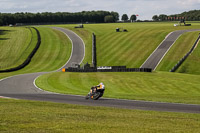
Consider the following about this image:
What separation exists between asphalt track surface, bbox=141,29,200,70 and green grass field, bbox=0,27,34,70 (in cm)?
3086

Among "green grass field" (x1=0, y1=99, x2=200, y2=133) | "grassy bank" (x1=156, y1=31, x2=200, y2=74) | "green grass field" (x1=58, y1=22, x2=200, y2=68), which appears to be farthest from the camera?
"green grass field" (x1=58, y1=22, x2=200, y2=68)

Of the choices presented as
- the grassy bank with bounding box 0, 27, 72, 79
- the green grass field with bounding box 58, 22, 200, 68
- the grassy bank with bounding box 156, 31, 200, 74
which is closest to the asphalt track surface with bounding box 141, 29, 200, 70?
the grassy bank with bounding box 156, 31, 200, 74

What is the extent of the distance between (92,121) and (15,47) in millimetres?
84337

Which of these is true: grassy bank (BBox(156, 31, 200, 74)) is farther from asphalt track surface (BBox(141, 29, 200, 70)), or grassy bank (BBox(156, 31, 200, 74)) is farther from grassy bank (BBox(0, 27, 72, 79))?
grassy bank (BBox(0, 27, 72, 79))

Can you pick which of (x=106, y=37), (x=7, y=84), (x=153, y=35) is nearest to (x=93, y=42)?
(x=106, y=37)

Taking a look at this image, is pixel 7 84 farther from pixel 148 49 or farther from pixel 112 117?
pixel 148 49

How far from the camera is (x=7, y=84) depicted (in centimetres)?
4575

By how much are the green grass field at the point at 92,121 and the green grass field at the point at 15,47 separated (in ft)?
196

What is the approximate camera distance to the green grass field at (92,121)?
51.8ft

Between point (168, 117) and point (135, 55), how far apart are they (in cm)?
6492

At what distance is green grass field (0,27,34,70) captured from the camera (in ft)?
277

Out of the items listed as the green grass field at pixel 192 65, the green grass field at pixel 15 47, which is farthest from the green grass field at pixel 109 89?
the green grass field at pixel 15 47

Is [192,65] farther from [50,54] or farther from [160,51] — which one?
[50,54]

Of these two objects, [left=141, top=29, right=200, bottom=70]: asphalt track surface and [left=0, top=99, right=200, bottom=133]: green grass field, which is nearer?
[left=0, top=99, right=200, bottom=133]: green grass field
